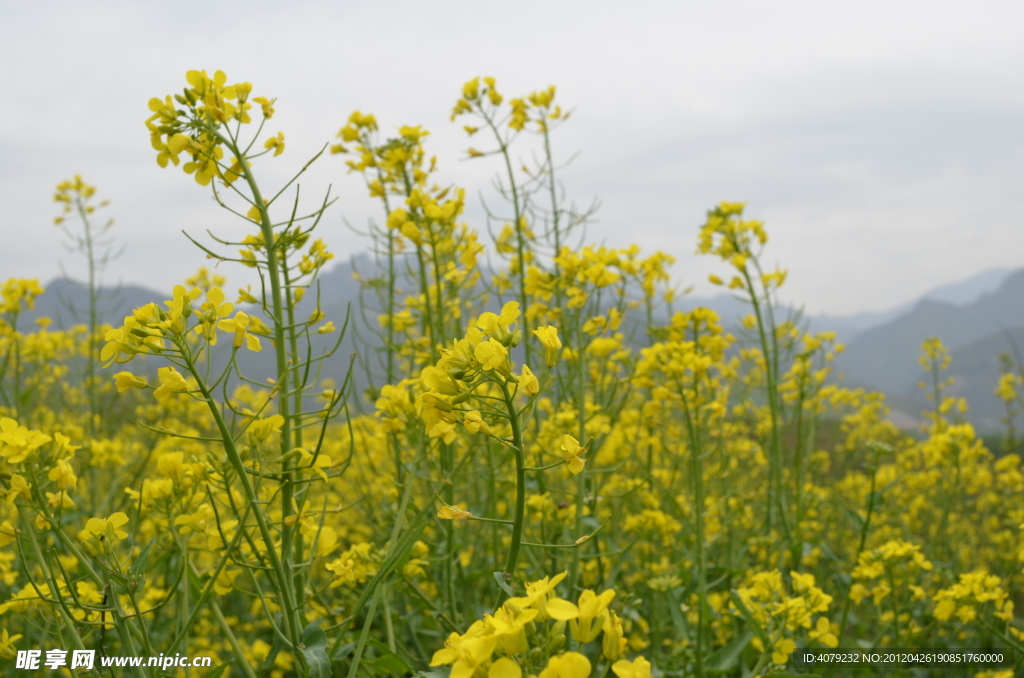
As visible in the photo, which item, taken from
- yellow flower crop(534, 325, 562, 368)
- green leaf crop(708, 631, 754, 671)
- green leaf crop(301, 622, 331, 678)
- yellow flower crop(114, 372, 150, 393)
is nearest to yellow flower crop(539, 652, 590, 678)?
yellow flower crop(534, 325, 562, 368)

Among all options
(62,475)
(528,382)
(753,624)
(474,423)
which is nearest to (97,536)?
(62,475)

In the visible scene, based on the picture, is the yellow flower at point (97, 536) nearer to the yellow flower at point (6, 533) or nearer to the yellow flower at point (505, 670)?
the yellow flower at point (6, 533)

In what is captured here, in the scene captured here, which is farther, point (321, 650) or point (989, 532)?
point (989, 532)

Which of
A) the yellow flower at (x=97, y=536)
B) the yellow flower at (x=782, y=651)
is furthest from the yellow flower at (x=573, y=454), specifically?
the yellow flower at (x=782, y=651)

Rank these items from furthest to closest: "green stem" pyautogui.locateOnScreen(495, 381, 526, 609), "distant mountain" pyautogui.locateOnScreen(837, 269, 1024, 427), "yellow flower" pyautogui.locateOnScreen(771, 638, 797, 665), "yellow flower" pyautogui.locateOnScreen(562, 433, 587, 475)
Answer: "distant mountain" pyautogui.locateOnScreen(837, 269, 1024, 427) < "yellow flower" pyautogui.locateOnScreen(771, 638, 797, 665) < "yellow flower" pyautogui.locateOnScreen(562, 433, 587, 475) < "green stem" pyautogui.locateOnScreen(495, 381, 526, 609)

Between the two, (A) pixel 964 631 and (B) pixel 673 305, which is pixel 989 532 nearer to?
(A) pixel 964 631

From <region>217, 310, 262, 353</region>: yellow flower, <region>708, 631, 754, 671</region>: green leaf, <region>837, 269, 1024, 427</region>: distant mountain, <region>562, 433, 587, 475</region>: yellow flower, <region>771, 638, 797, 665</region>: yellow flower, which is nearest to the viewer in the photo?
<region>562, 433, 587, 475</region>: yellow flower

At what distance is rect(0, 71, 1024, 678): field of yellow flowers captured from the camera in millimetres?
1294

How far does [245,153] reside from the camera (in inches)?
68.9

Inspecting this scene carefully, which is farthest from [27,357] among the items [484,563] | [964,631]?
[964,631]

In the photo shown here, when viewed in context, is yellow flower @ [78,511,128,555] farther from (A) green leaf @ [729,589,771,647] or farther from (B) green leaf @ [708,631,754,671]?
(B) green leaf @ [708,631,754,671]

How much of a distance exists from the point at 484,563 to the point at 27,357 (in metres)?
3.85

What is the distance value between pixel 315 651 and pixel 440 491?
0.80 metres

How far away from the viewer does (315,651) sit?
1.38 m
